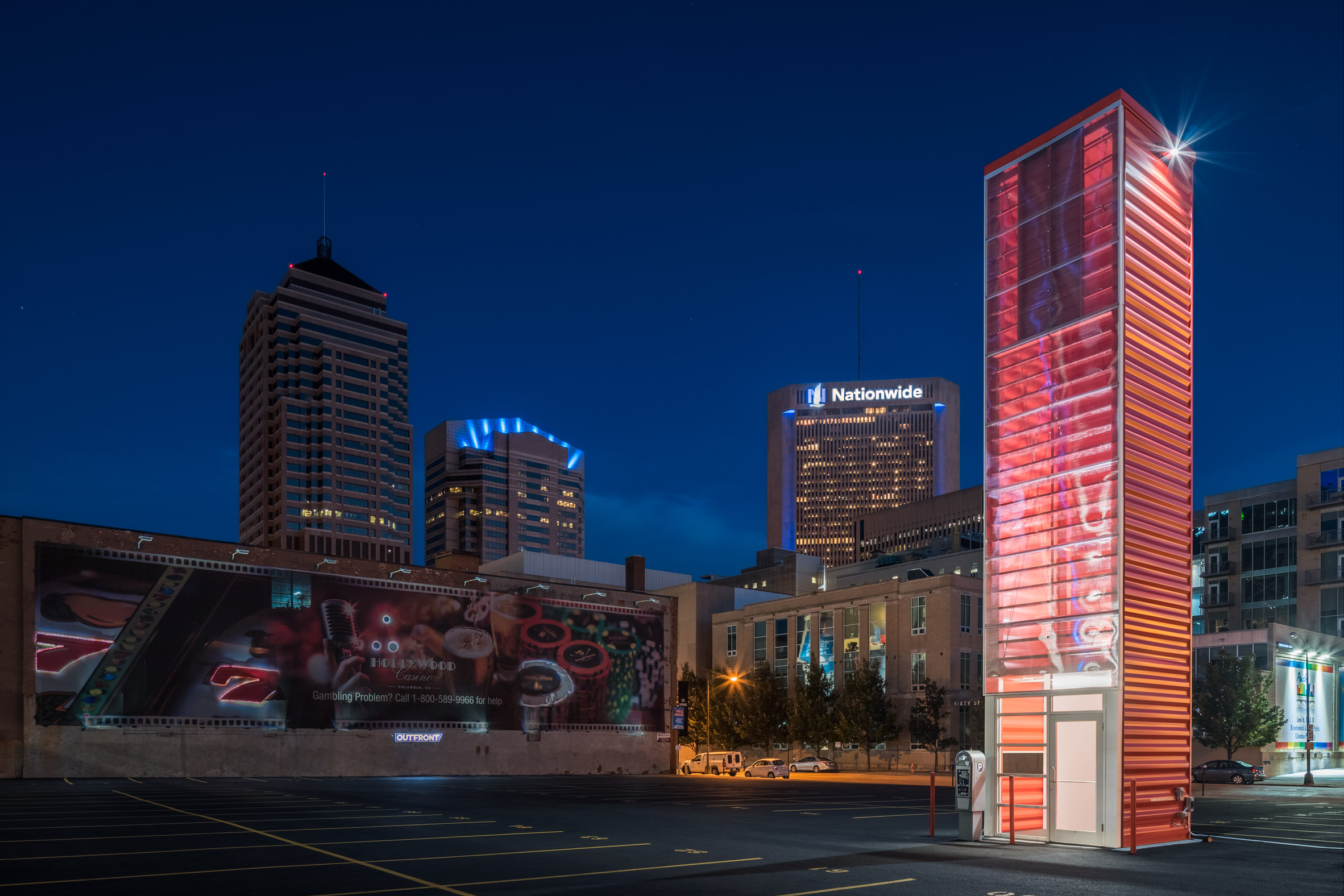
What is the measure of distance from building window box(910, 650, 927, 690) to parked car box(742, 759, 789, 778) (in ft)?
46.6

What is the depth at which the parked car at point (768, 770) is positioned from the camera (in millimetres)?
67250

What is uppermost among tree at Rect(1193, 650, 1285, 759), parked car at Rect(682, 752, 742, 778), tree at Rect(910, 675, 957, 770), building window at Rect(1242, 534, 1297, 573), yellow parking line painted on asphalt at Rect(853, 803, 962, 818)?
building window at Rect(1242, 534, 1297, 573)

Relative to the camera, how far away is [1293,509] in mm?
97000

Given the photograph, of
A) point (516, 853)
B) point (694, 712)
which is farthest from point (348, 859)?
point (694, 712)

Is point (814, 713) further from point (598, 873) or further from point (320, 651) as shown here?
point (598, 873)

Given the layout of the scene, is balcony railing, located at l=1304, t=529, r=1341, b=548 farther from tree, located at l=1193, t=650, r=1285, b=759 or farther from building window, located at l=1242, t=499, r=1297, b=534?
tree, located at l=1193, t=650, r=1285, b=759

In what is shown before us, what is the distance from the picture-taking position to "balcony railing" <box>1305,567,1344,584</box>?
296ft

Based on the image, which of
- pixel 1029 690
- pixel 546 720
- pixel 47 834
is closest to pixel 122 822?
pixel 47 834

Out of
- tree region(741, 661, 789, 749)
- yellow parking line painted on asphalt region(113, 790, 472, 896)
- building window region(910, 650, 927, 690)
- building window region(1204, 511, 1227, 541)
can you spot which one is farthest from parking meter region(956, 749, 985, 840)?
building window region(1204, 511, 1227, 541)

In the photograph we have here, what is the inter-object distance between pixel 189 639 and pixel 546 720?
72.6 feet

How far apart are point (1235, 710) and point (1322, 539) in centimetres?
3654

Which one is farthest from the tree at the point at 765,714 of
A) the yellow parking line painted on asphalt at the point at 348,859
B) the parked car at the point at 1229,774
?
Answer: the yellow parking line painted on asphalt at the point at 348,859

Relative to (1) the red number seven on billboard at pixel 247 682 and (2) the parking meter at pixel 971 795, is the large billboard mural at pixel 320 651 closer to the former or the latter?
(1) the red number seven on billboard at pixel 247 682

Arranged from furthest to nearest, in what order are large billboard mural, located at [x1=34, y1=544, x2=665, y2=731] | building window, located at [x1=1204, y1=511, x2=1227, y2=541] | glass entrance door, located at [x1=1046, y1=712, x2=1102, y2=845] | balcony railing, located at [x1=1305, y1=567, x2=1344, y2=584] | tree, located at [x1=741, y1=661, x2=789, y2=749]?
building window, located at [x1=1204, y1=511, x2=1227, y2=541] < balcony railing, located at [x1=1305, y1=567, x2=1344, y2=584] < tree, located at [x1=741, y1=661, x2=789, y2=749] < large billboard mural, located at [x1=34, y1=544, x2=665, y2=731] < glass entrance door, located at [x1=1046, y1=712, x2=1102, y2=845]
